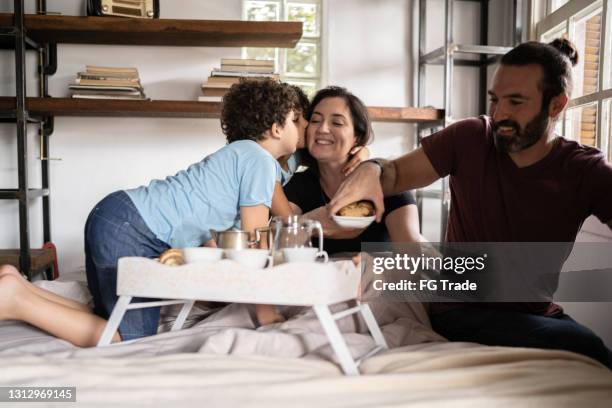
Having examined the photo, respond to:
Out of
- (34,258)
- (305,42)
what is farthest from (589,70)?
(34,258)

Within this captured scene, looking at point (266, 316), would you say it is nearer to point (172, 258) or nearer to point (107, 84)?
point (172, 258)

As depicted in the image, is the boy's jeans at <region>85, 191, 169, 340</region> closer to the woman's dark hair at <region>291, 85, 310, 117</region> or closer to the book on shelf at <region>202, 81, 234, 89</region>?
the woman's dark hair at <region>291, 85, 310, 117</region>

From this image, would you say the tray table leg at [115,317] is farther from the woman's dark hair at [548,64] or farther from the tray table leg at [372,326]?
the woman's dark hair at [548,64]

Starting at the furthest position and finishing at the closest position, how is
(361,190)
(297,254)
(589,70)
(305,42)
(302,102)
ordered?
(305,42) → (589,70) → (302,102) → (361,190) → (297,254)

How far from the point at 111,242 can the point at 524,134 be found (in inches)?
42.1

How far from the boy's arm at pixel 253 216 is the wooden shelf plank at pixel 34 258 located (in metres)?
1.50

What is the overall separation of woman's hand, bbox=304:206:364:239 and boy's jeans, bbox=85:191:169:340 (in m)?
0.43

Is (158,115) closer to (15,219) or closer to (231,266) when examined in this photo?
(15,219)

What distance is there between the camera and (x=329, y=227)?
152 centimetres

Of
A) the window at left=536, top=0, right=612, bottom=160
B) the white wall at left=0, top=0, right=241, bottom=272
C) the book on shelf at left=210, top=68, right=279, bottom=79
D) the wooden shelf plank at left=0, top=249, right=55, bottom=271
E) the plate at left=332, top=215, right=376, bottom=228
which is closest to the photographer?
the plate at left=332, top=215, right=376, bottom=228

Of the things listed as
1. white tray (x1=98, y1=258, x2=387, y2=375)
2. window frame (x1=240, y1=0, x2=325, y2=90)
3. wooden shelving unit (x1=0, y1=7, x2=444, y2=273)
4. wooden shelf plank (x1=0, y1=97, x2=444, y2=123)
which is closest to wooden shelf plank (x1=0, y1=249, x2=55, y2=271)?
wooden shelving unit (x1=0, y1=7, x2=444, y2=273)

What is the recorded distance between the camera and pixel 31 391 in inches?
34.5

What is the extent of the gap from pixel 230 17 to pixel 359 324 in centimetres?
221

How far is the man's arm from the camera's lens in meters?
1.37
